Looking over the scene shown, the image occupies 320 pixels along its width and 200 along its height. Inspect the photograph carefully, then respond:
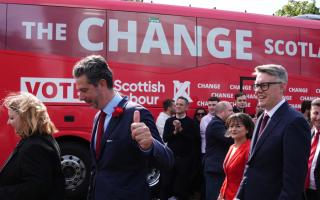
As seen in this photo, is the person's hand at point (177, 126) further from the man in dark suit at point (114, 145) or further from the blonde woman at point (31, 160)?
the man in dark suit at point (114, 145)

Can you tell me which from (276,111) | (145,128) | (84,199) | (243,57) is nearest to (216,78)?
(243,57)

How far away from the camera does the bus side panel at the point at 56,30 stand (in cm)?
881

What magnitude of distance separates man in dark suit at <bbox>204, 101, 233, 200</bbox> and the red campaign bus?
111 inches

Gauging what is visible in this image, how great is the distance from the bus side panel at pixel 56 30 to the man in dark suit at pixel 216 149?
327 centimetres

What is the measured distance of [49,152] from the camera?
3.74 m

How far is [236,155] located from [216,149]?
1546mm

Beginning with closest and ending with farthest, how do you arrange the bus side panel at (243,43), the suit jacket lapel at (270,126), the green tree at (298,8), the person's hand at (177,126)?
the suit jacket lapel at (270,126), the person's hand at (177,126), the bus side panel at (243,43), the green tree at (298,8)

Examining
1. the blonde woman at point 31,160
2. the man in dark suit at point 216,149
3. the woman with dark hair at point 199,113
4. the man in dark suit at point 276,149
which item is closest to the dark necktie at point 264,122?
the man in dark suit at point 276,149

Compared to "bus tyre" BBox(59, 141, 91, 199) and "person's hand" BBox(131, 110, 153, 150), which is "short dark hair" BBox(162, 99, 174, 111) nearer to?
"bus tyre" BBox(59, 141, 91, 199)

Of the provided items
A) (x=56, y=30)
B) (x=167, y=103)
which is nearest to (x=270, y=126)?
(x=167, y=103)

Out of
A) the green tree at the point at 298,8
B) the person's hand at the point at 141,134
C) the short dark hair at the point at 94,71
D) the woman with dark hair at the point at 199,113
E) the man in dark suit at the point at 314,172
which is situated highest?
the green tree at the point at 298,8

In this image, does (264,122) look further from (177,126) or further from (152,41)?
(152,41)

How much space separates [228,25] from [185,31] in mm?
935

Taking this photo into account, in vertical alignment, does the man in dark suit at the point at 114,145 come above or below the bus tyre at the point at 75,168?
above
